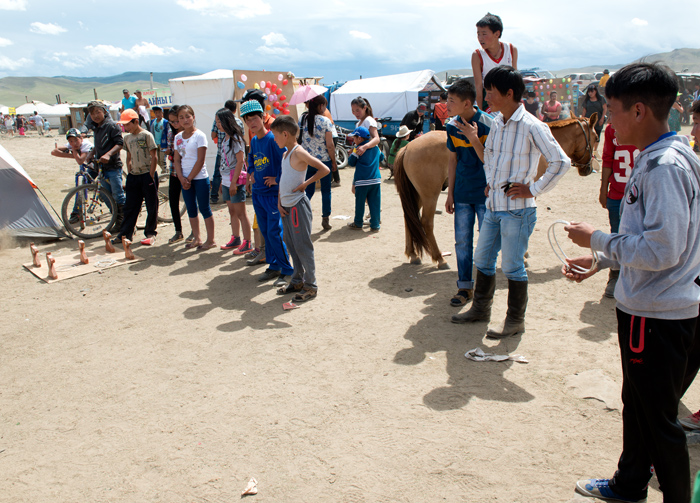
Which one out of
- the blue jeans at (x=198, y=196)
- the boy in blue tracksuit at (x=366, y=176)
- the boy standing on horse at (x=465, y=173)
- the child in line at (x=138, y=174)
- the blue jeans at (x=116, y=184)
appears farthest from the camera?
the blue jeans at (x=116, y=184)

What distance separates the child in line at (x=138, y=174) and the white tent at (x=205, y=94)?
3840 millimetres

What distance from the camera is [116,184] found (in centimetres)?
817

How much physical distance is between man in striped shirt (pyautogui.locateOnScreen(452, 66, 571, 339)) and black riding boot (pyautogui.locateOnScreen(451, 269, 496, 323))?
227 mm

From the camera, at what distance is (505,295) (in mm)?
4957

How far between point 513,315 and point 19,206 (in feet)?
25.3

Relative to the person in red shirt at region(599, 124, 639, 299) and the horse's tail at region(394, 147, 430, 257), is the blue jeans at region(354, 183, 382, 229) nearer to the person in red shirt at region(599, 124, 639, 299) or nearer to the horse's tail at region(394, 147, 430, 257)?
the horse's tail at region(394, 147, 430, 257)

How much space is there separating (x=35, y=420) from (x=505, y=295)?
420cm

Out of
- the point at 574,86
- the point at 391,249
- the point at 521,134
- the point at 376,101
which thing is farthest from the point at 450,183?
the point at 574,86

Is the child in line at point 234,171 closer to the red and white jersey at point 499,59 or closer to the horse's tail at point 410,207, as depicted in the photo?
the horse's tail at point 410,207

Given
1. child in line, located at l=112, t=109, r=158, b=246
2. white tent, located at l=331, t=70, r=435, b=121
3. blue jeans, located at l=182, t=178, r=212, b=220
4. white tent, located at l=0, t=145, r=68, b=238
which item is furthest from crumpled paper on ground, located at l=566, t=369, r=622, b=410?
white tent, located at l=331, t=70, r=435, b=121

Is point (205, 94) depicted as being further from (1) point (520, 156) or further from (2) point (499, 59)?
(1) point (520, 156)

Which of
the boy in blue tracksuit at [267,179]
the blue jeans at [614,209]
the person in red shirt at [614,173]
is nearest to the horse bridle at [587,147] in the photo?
the person in red shirt at [614,173]

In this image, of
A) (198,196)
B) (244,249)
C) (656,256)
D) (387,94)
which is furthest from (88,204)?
(387,94)

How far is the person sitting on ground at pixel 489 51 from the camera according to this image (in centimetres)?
469
